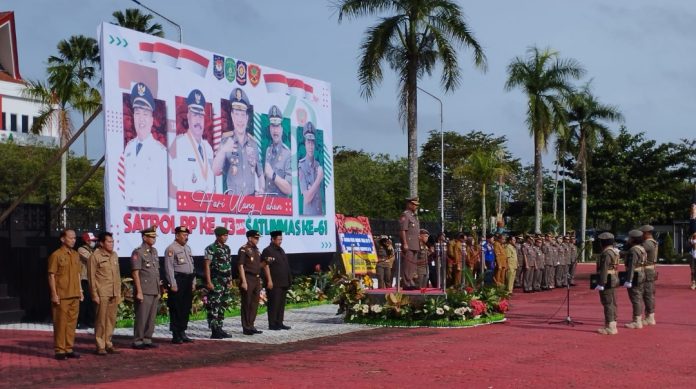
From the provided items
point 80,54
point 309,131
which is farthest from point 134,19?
point 309,131

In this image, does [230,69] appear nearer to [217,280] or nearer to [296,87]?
[296,87]

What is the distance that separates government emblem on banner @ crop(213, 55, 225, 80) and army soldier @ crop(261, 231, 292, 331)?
15.9 ft

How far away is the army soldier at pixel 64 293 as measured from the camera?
1373 cm

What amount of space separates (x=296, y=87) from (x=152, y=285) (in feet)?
32.9

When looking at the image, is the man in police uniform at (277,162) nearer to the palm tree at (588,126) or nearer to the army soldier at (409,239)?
the army soldier at (409,239)

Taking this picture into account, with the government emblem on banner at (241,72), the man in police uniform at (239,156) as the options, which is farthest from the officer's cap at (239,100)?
the government emblem on banner at (241,72)

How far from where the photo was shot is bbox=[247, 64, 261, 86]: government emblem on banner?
2248 centimetres

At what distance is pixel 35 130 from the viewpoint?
132ft

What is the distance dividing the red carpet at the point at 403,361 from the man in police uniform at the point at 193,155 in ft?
14.6

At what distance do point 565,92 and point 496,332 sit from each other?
99.6 feet

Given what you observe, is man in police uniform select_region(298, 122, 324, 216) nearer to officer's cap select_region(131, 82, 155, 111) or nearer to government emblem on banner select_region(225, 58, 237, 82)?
government emblem on banner select_region(225, 58, 237, 82)

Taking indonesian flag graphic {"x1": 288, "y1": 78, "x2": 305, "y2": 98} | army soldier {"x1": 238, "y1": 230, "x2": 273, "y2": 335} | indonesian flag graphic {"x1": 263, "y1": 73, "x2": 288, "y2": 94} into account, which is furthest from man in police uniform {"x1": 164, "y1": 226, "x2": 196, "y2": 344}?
indonesian flag graphic {"x1": 288, "y1": 78, "x2": 305, "y2": 98}

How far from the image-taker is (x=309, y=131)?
975 inches

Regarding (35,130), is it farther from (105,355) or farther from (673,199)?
(673,199)
